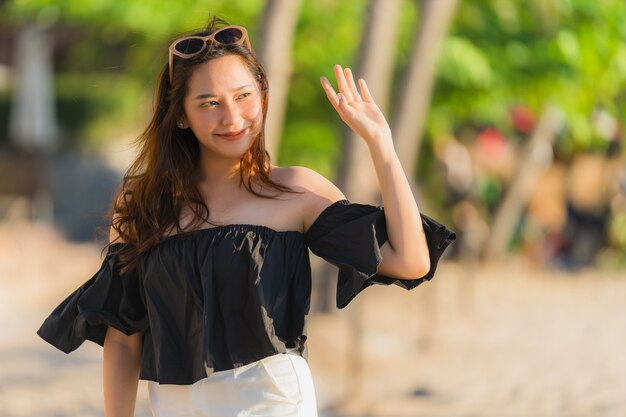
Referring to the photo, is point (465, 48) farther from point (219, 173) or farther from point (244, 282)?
point (244, 282)

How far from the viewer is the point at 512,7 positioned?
12.5m

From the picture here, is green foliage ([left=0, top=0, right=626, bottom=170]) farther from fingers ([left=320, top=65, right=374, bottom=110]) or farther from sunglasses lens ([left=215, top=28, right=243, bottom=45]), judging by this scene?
fingers ([left=320, top=65, right=374, bottom=110])

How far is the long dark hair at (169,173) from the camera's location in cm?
246

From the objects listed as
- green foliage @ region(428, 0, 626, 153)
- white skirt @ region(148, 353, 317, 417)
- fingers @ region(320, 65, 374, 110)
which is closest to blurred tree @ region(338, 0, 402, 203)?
green foliage @ region(428, 0, 626, 153)

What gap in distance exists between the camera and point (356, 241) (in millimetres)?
2359

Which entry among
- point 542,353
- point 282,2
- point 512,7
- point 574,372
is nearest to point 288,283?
point 282,2

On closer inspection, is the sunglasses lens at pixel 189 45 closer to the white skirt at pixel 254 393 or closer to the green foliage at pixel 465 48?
the white skirt at pixel 254 393

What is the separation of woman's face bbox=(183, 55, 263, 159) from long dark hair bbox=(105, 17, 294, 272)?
0.02m

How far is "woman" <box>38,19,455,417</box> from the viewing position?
2350 millimetres

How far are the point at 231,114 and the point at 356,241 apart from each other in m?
0.36

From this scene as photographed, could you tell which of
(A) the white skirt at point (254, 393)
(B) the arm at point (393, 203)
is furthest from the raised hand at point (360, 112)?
(A) the white skirt at point (254, 393)

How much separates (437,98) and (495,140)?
486 centimetres

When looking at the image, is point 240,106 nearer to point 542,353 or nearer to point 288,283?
point 288,283

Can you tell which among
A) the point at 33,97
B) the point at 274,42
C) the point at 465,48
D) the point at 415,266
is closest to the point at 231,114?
the point at 415,266
